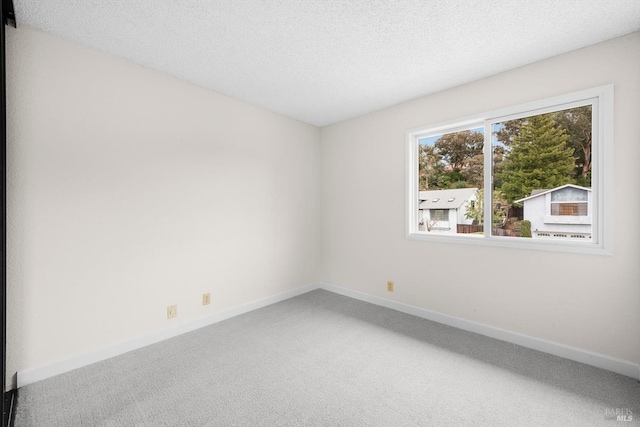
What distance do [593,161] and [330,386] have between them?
2.64 meters

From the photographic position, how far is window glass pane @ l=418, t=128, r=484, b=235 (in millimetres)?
2863

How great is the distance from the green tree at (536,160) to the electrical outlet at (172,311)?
11.0 feet

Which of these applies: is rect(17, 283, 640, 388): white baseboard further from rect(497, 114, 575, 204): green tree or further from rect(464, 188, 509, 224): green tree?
rect(497, 114, 575, 204): green tree

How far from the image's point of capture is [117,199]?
2.31 meters

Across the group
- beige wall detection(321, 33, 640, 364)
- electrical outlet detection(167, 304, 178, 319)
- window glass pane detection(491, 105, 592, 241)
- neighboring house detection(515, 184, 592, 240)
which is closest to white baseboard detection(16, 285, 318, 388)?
electrical outlet detection(167, 304, 178, 319)

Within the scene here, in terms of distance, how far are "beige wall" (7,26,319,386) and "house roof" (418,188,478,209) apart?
6.37 feet

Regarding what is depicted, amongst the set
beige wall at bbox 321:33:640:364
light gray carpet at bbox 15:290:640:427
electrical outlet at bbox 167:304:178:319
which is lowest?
light gray carpet at bbox 15:290:640:427

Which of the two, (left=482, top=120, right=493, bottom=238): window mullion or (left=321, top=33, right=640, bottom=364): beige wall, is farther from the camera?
(left=482, top=120, right=493, bottom=238): window mullion

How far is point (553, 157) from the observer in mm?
2406

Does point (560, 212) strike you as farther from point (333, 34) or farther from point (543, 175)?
point (333, 34)

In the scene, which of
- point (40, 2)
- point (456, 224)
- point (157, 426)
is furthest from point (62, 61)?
point (456, 224)

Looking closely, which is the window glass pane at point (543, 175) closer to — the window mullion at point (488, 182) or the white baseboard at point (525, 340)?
the window mullion at point (488, 182)

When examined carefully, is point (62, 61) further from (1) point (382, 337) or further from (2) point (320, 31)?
(1) point (382, 337)

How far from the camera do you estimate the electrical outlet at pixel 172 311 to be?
2.62 metres
